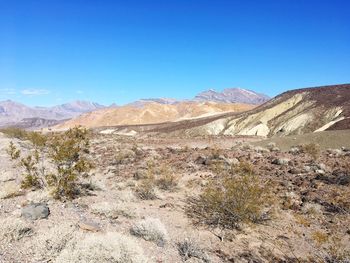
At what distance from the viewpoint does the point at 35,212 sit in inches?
341

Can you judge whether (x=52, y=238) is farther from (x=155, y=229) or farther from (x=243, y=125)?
(x=243, y=125)

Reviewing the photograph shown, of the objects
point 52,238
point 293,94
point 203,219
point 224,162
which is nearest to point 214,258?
point 203,219

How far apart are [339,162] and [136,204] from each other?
12.3 metres

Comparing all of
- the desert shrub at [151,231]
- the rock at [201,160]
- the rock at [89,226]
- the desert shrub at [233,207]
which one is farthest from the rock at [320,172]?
the rock at [89,226]

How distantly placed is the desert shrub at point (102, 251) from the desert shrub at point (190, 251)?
3.23 feet

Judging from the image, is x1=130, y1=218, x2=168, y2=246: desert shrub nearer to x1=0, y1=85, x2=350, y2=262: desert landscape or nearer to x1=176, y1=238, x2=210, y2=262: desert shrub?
x1=0, y1=85, x2=350, y2=262: desert landscape

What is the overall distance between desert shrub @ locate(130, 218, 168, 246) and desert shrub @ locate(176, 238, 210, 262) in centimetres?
46

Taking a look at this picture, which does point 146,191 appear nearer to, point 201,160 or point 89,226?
point 89,226

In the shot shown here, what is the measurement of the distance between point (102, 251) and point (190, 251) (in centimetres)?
197

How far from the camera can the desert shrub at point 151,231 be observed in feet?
26.1

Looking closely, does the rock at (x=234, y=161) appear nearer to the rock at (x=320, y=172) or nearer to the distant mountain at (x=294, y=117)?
the rock at (x=320, y=172)

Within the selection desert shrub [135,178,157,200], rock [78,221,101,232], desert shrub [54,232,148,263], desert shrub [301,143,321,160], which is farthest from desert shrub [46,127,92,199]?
desert shrub [301,143,321,160]

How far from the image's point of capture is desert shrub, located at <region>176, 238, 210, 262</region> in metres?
7.33

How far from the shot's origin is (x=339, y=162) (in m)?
18.4
